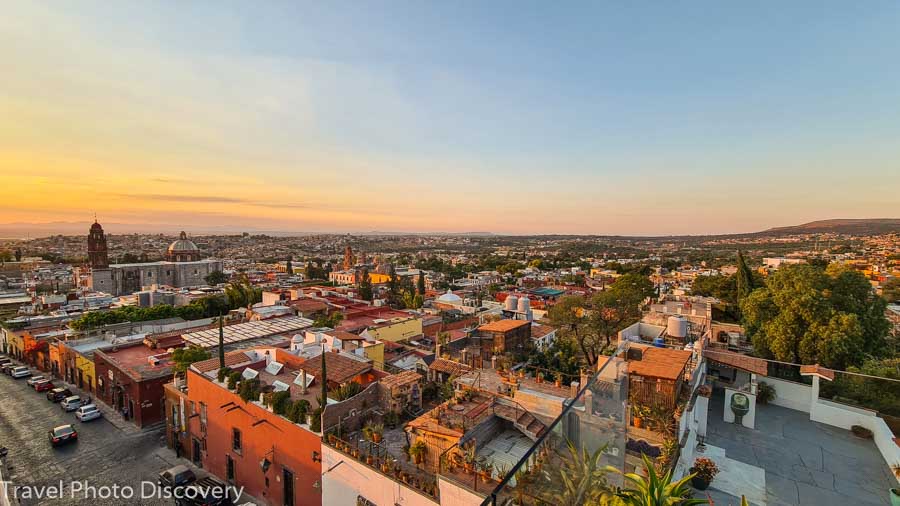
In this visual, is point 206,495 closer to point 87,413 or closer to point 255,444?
point 255,444

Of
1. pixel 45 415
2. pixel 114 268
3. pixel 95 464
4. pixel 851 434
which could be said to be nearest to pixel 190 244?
pixel 114 268

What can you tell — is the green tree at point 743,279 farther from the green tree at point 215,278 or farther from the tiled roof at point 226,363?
the green tree at point 215,278

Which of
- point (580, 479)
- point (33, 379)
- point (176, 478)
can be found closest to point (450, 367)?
point (580, 479)

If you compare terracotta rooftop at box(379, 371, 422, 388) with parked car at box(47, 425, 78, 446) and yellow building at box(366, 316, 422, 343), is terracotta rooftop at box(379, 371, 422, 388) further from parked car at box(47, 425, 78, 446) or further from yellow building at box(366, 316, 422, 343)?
parked car at box(47, 425, 78, 446)

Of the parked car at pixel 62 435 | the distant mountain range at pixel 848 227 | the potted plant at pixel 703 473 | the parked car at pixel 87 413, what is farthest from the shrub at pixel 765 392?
the distant mountain range at pixel 848 227

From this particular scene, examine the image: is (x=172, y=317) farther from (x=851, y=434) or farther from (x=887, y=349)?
(x=887, y=349)
